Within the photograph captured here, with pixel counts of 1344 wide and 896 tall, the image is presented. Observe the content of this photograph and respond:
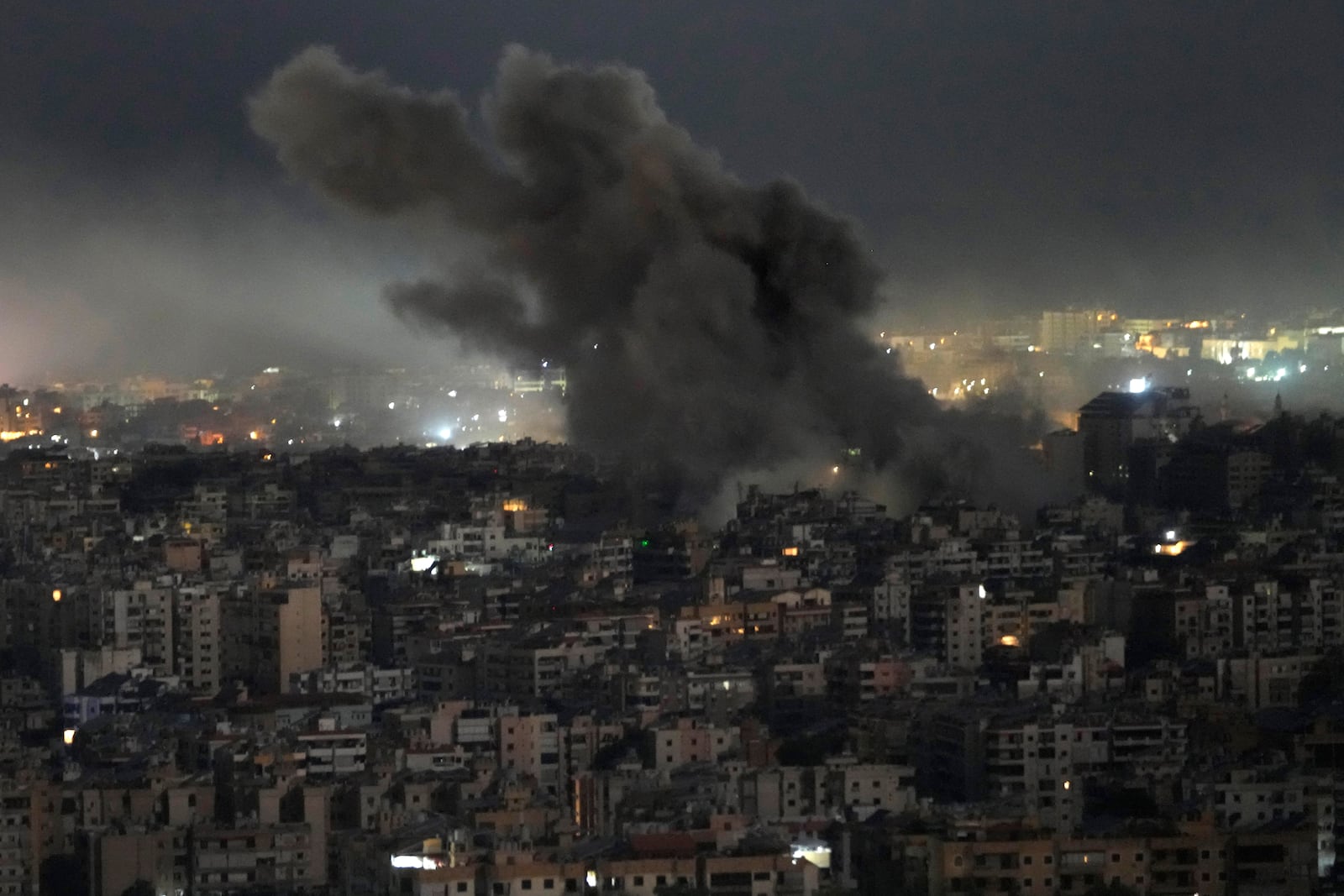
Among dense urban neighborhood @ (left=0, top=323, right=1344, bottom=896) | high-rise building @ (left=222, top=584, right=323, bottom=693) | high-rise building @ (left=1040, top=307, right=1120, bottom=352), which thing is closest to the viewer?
dense urban neighborhood @ (left=0, top=323, right=1344, bottom=896)

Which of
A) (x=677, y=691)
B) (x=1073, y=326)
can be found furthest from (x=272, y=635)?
(x=1073, y=326)

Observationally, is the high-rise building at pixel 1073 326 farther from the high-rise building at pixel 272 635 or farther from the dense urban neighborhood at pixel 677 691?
the high-rise building at pixel 272 635

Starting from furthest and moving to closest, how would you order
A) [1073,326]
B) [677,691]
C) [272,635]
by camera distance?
[1073,326] < [272,635] < [677,691]

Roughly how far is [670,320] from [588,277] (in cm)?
132

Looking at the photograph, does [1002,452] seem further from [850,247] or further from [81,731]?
[81,731]

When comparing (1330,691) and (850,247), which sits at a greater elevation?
(850,247)

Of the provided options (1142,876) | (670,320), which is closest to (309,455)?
(670,320)

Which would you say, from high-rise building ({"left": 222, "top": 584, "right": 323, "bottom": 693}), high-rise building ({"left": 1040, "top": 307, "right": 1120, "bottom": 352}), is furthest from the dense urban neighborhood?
high-rise building ({"left": 1040, "top": 307, "right": 1120, "bottom": 352})

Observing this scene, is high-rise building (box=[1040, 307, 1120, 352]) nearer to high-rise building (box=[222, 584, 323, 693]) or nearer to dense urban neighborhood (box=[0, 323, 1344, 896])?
dense urban neighborhood (box=[0, 323, 1344, 896])

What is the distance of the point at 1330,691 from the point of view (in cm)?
2323

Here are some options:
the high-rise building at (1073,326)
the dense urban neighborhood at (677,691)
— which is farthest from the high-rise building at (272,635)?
the high-rise building at (1073,326)

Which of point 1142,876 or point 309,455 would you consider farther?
point 309,455

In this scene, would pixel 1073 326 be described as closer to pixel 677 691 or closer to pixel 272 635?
pixel 272 635

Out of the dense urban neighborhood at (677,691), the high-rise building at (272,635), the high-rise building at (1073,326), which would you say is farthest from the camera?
the high-rise building at (1073,326)
